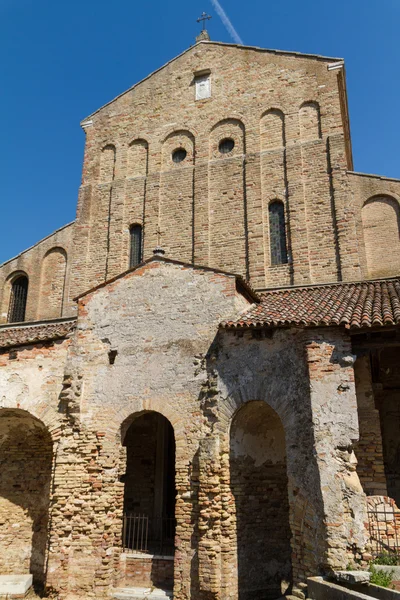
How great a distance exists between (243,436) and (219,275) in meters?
3.58

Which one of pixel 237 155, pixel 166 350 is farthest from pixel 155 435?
pixel 237 155

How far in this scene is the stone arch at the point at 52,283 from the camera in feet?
55.5

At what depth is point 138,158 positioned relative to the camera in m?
17.8

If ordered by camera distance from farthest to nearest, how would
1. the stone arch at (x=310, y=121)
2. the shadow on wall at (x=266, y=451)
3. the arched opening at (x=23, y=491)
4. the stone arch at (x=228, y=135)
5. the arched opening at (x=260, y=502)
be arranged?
the stone arch at (x=228, y=135) < the stone arch at (x=310, y=121) < the arched opening at (x=23, y=491) < the arched opening at (x=260, y=502) < the shadow on wall at (x=266, y=451)

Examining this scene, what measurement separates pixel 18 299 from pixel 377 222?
1217 centimetres

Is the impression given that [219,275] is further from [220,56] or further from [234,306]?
[220,56]

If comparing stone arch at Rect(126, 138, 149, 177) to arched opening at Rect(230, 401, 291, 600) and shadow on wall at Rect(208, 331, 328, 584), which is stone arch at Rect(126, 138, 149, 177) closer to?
shadow on wall at Rect(208, 331, 328, 584)

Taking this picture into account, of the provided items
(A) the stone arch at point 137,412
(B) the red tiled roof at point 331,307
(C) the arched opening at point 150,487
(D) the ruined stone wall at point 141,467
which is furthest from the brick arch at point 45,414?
(B) the red tiled roof at point 331,307

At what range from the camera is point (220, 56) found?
1747cm

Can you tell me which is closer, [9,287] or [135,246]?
[135,246]

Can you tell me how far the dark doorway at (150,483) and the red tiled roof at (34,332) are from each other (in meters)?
2.96

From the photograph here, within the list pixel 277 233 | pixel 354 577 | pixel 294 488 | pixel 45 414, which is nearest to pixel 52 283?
pixel 45 414

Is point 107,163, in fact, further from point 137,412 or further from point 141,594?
point 141,594

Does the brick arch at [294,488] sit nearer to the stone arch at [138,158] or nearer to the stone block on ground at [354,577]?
the stone block on ground at [354,577]
